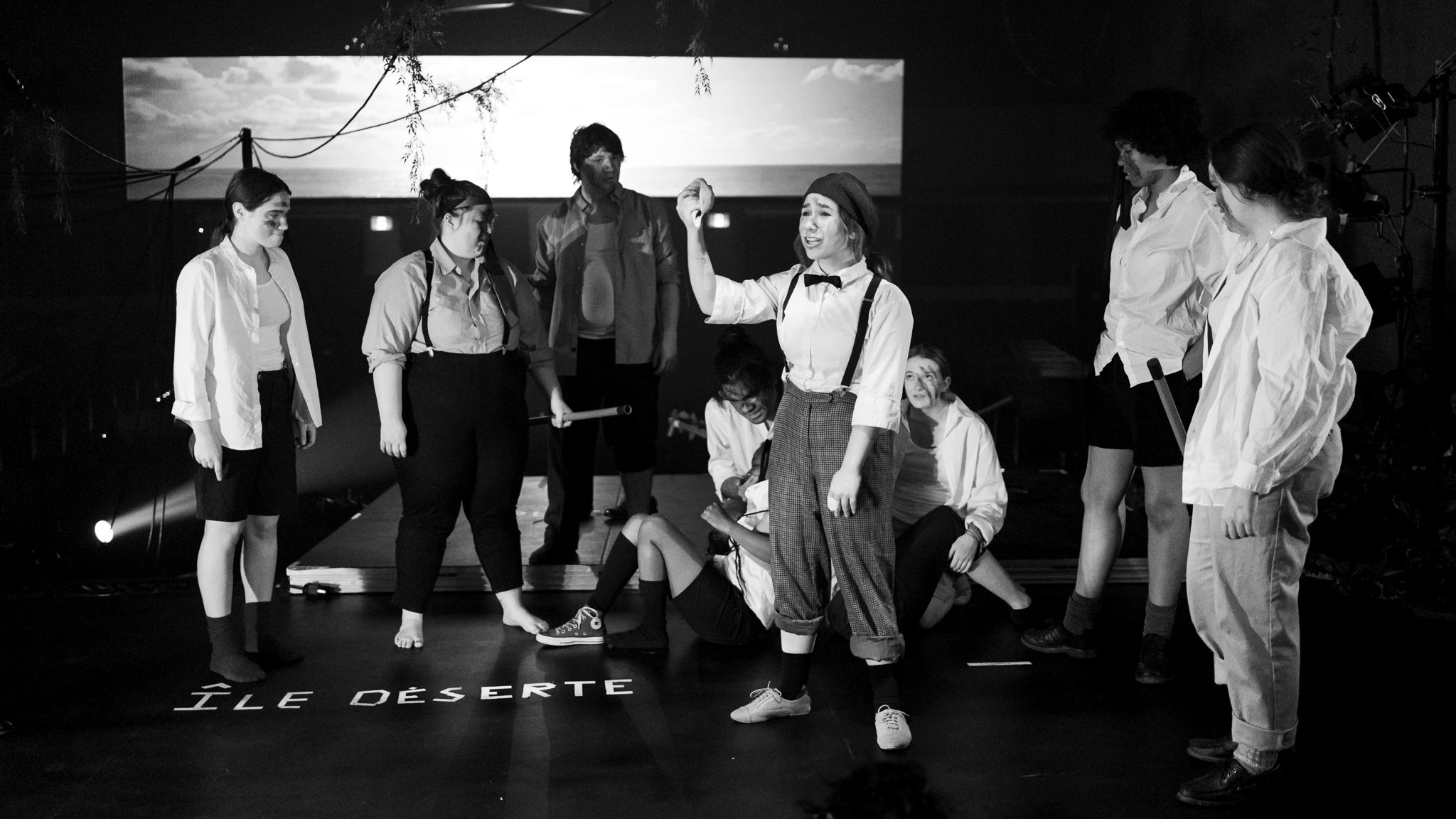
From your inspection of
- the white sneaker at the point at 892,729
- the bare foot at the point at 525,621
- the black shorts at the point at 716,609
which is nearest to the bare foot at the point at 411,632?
the bare foot at the point at 525,621

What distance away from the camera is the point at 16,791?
2.70 metres

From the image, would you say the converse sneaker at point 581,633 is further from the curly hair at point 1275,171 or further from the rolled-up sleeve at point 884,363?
the curly hair at point 1275,171

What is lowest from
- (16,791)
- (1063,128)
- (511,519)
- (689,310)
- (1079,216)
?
(16,791)

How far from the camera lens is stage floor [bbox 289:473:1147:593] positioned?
171 inches

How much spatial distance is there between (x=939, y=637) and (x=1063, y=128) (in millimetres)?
3758

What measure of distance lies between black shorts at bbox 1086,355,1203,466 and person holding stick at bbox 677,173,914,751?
0.80 metres

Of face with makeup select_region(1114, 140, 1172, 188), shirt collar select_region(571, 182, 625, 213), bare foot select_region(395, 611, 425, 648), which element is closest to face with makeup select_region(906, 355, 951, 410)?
face with makeup select_region(1114, 140, 1172, 188)

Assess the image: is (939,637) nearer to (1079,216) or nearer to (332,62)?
(1079,216)

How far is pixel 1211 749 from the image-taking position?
2.80m

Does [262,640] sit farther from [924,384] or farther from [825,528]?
[924,384]

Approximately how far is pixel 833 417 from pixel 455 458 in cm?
130

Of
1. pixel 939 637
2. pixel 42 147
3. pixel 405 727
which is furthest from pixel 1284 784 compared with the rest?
pixel 42 147

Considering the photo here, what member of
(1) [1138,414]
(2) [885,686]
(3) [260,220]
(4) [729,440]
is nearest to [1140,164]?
(1) [1138,414]

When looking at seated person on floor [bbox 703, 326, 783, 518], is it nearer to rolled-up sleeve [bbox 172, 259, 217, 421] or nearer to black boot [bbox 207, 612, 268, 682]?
black boot [bbox 207, 612, 268, 682]
